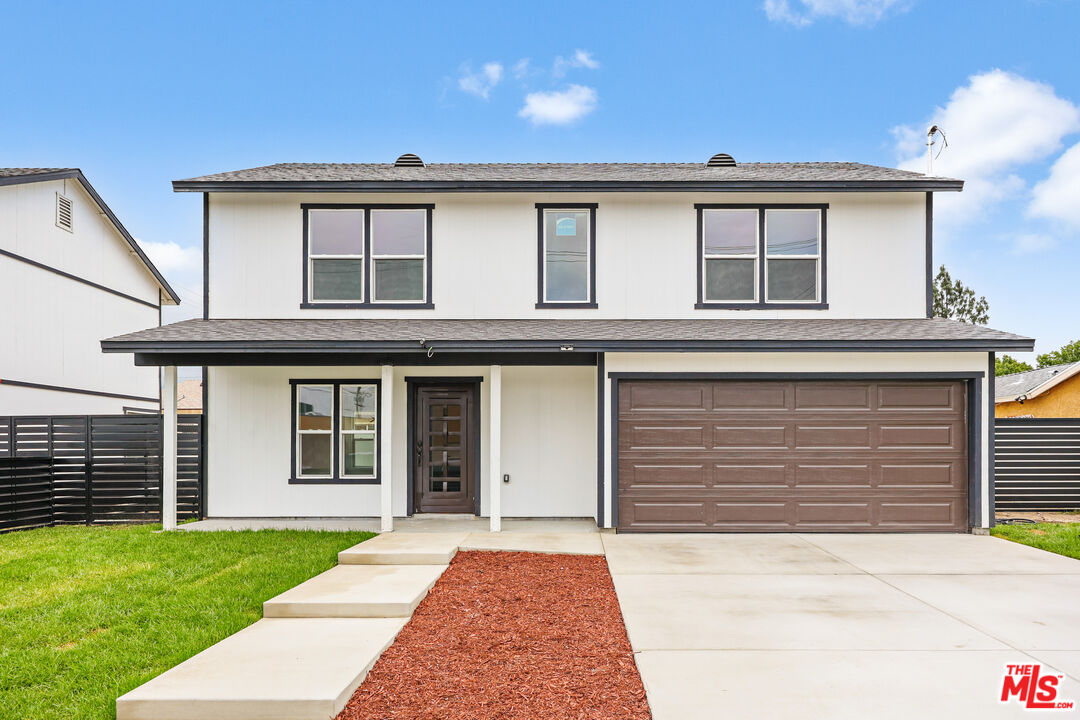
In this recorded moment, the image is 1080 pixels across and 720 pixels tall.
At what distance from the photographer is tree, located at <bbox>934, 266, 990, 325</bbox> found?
131ft

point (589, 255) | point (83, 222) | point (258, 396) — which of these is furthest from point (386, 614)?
point (83, 222)

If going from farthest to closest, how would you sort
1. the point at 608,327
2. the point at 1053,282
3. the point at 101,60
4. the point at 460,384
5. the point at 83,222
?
1. the point at 1053,282
2. the point at 101,60
3. the point at 83,222
4. the point at 460,384
5. the point at 608,327

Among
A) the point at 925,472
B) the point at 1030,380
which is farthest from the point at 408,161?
the point at 1030,380

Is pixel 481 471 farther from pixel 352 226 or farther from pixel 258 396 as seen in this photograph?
pixel 352 226

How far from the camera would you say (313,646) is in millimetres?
4828

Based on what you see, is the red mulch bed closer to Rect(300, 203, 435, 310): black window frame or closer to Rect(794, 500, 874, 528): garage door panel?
Rect(794, 500, 874, 528): garage door panel

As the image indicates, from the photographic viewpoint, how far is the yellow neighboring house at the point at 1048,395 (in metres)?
21.5

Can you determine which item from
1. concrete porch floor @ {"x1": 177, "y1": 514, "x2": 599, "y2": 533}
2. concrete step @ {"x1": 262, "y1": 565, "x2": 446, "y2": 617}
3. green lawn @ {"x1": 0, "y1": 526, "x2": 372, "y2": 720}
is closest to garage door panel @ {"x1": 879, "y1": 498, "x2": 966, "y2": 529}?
concrete porch floor @ {"x1": 177, "y1": 514, "x2": 599, "y2": 533}

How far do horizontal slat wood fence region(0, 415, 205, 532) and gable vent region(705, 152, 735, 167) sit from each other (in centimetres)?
1003

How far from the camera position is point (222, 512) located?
35.2 feet

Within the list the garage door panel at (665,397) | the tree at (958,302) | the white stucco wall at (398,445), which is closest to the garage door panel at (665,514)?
the white stucco wall at (398,445)

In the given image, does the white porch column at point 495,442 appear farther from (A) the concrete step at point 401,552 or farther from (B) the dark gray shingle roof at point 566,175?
(B) the dark gray shingle roof at point 566,175

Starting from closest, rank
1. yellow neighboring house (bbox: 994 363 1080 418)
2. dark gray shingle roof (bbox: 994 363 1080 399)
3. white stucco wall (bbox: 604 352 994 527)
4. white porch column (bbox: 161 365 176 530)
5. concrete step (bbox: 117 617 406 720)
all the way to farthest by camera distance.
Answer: concrete step (bbox: 117 617 406 720), white stucco wall (bbox: 604 352 994 527), white porch column (bbox: 161 365 176 530), yellow neighboring house (bbox: 994 363 1080 418), dark gray shingle roof (bbox: 994 363 1080 399)

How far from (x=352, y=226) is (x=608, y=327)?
14.8 feet
